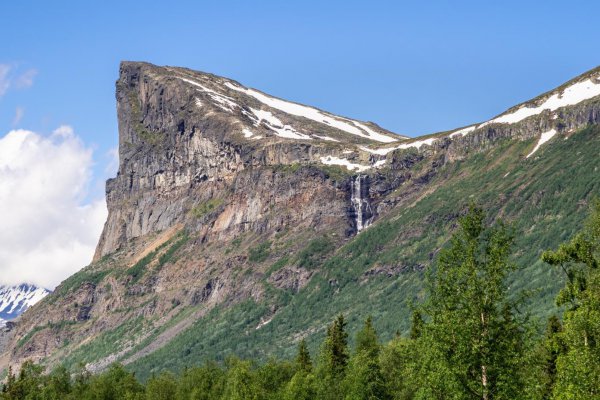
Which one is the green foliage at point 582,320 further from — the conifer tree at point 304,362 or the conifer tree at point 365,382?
the conifer tree at point 304,362

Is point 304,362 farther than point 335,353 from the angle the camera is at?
Yes

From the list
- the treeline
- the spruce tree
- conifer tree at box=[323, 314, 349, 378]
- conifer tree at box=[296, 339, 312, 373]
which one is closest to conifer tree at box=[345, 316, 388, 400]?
conifer tree at box=[323, 314, 349, 378]

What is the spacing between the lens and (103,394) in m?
124

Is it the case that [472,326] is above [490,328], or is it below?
above

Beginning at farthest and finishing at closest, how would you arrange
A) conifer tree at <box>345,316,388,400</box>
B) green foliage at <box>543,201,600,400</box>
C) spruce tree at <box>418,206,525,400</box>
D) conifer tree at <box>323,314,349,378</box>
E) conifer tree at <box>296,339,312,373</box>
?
conifer tree at <box>296,339,312,373</box>
conifer tree at <box>323,314,349,378</box>
conifer tree at <box>345,316,388,400</box>
green foliage at <box>543,201,600,400</box>
spruce tree at <box>418,206,525,400</box>

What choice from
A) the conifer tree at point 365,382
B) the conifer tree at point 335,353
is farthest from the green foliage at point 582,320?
the conifer tree at point 335,353

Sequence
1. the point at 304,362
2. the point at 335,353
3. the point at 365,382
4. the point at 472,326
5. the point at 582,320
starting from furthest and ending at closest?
the point at 304,362 → the point at 335,353 → the point at 365,382 → the point at 582,320 → the point at 472,326

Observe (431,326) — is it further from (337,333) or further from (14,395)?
(14,395)

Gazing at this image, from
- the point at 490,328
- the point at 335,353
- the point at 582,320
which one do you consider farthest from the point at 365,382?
the point at 490,328

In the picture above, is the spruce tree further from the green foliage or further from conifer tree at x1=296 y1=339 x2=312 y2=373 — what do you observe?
conifer tree at x1=296 y1=339 x2=312 y2=373

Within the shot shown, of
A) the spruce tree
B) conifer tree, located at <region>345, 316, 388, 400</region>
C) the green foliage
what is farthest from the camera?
conifer tree, located at <region>345, 316, 388, 400</region>

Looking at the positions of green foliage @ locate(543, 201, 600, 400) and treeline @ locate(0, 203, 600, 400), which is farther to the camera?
green foliage @ locate(543, 201, 600, 400)

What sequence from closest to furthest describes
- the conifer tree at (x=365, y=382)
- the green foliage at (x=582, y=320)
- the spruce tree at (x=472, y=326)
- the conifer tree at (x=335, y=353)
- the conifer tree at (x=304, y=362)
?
1. the spruce tree at (x=472, y=326)
2. the green foliage at (x=582, y=320)
3. the conifer tree at (x=365, y=382)
4. the conifer tree at (x=335, y=353)
5. the conifer tree at (x=304, y=362)

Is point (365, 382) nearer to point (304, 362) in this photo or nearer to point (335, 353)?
point (335, 353)
